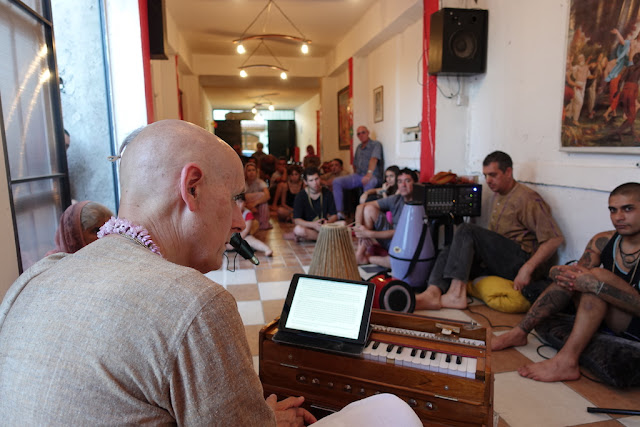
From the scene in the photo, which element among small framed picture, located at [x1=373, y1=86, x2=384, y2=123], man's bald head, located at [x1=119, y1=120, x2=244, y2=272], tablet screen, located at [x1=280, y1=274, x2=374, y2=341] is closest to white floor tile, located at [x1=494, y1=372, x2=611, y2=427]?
tablet screen, located at [x1=280, y1=274, x2=374, y2=341]

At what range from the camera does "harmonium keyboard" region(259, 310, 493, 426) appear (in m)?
1.36

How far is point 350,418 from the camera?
111 centimetres

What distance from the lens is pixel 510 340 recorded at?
2514mm

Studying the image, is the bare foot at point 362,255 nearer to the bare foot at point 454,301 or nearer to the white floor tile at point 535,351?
the bare foot at point 454,301

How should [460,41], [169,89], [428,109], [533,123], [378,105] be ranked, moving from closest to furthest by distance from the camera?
[533,123] → [460,41] → [428,109] → [169,89] → [378,105]

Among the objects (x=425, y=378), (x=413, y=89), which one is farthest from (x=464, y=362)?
(x=413, y=89)

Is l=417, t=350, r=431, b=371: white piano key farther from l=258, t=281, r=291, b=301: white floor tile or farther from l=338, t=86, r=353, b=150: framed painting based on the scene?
l=338, t=86, r=353, b=150: framed painting

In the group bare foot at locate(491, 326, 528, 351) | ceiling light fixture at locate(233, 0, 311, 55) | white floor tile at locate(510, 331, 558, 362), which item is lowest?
white floor tile at locate(510, 331, 558, 362)

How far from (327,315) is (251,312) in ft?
5.31

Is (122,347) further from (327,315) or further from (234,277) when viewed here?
(234,277)

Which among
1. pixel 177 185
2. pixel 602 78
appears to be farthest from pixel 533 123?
pixel 177 185

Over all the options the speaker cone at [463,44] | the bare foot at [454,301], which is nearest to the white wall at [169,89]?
the speaker cone at [463,44]

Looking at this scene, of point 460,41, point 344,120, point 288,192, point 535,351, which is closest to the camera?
point 535,351

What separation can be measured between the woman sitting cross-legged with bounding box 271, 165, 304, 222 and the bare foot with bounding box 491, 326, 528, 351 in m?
5.14
